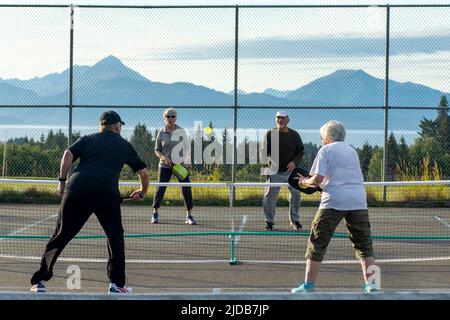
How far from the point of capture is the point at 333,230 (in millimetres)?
8203

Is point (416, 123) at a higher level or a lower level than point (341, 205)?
higher

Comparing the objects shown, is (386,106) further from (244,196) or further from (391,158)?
(244,196)

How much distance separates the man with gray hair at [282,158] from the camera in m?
13.4

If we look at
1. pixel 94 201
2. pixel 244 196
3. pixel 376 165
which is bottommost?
pixel 244 196

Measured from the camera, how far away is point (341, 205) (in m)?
8.11

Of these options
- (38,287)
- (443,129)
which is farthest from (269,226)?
(443,129)

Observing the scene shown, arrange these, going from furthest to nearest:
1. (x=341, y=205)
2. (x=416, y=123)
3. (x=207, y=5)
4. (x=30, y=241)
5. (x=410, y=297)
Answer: (x=416, y=123), (x=207, y=5), (x=30, y=241), (x=341, y=205), (x=410, y=297)

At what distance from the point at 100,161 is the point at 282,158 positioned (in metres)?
5.50

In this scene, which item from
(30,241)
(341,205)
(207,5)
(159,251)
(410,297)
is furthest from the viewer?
(207,5)

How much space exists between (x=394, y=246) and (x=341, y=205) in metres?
4.14

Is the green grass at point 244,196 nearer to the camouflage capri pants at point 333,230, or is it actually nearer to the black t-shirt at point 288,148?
the black t-shirt at point 288,148
